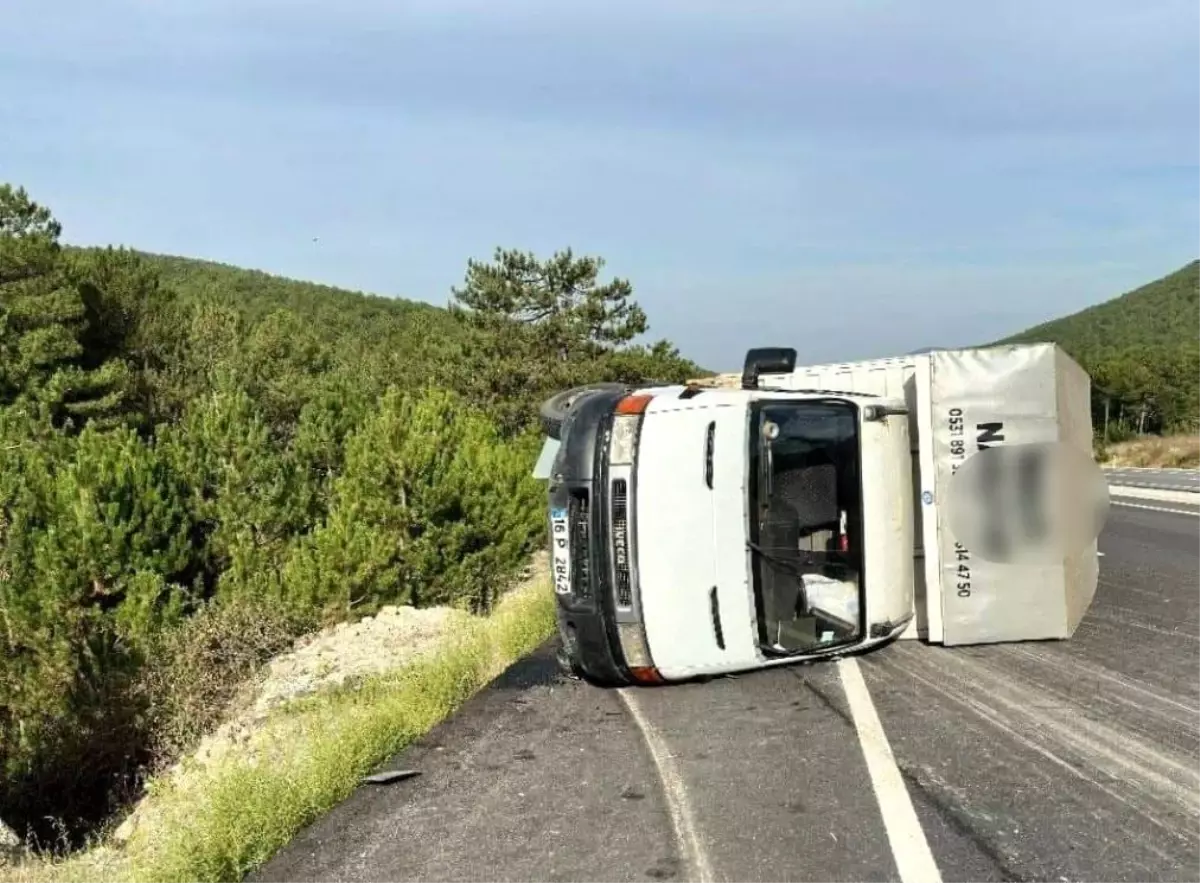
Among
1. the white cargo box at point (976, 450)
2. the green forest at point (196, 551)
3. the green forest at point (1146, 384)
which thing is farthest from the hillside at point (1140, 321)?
the white cargo box at point (976, 450)

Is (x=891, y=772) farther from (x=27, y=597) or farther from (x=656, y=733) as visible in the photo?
(x=27, y=597)

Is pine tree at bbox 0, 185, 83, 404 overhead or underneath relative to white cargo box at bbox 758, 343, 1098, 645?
overhead

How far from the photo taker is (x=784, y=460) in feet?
21.7

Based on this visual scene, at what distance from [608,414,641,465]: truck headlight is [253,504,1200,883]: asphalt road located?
1635 millimetres

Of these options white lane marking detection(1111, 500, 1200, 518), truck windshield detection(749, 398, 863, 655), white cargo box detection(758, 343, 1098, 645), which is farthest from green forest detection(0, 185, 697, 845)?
white lane marking detection(1111, 500, 1200, 518)

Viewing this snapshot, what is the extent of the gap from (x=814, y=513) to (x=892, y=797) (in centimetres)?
251

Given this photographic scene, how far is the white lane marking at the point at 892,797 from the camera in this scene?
387 cm

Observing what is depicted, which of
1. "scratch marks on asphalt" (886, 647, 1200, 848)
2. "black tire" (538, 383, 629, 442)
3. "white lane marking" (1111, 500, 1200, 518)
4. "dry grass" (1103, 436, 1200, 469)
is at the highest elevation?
"black tire" (538, 383, 629, 442)

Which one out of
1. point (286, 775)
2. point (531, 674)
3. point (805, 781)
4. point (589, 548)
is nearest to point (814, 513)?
point (589, 548)

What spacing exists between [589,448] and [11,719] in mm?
16372

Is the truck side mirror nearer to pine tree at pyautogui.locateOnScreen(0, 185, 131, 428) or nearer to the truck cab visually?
the truck cab

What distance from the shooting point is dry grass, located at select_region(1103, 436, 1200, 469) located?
47.8m

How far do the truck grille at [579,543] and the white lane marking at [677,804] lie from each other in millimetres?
910

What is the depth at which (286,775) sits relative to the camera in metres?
5.61
